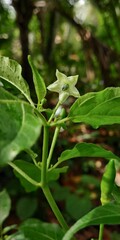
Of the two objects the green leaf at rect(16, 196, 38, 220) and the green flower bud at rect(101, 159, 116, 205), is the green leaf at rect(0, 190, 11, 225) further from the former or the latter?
the green leaf at rect(16, 196, 38, 220)

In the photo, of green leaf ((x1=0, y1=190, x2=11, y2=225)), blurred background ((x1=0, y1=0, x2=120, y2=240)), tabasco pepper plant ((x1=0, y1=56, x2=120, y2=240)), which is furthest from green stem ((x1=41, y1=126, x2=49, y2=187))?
blurred background ((x1=0, y1=0, x2=120, y2=240))

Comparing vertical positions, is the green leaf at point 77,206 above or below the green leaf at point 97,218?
below

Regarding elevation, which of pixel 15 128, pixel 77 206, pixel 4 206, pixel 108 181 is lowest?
pixel 77 206

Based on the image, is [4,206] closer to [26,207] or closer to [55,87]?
[55,87]

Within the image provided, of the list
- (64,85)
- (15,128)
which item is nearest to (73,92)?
A: (64,85)

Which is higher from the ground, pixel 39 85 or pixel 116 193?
pixel 39 85

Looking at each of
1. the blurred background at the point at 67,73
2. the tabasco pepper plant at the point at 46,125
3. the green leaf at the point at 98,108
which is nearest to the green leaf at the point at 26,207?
the blurred background at the point at 67,73

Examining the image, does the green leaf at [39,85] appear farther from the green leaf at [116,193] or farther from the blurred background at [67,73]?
the blurred background at [67,73]
